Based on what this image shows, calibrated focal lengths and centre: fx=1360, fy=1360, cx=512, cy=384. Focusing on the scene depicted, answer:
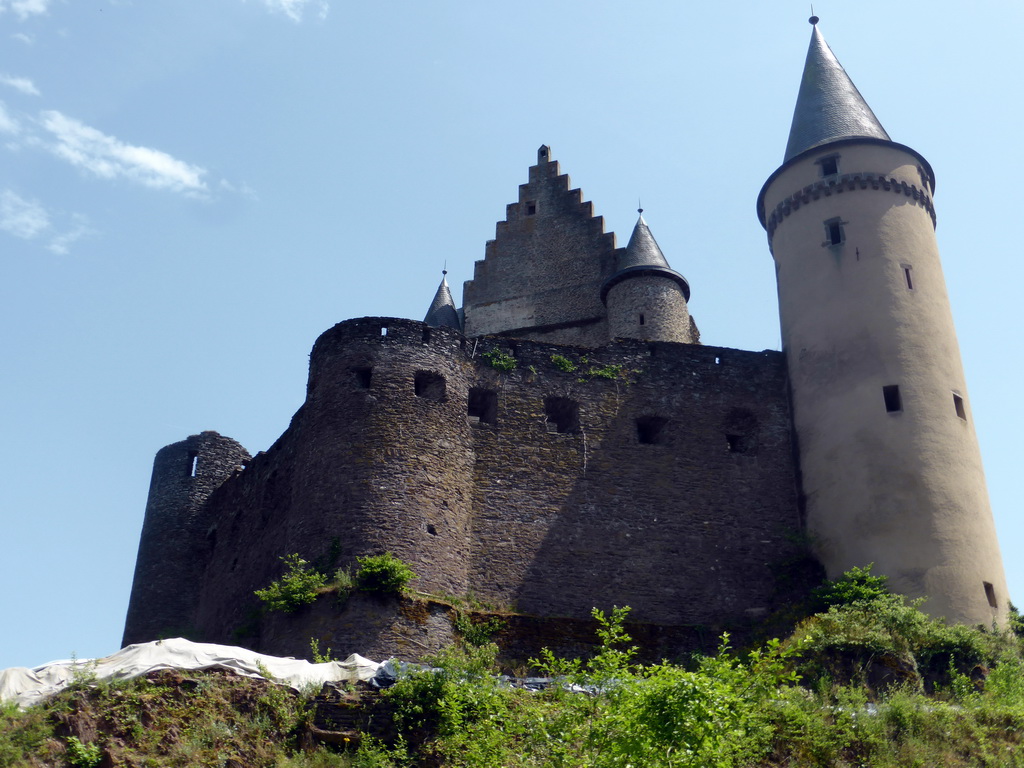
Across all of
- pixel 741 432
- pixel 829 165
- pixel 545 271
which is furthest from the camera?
pixel 545 271

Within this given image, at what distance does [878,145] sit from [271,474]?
15.2 metres

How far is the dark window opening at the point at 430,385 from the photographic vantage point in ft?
87.4

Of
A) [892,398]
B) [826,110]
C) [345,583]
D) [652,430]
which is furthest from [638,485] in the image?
[826,110]

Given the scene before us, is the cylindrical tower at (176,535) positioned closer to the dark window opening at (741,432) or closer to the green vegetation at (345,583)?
the green vegetation at (345,583)

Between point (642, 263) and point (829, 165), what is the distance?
557 cm

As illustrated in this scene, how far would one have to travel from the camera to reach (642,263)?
1342 inches

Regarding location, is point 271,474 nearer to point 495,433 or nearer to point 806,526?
point 495,433

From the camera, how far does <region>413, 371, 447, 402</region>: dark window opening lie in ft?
87.4

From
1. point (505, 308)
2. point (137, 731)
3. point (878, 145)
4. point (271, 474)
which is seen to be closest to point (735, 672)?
point (137, 731)

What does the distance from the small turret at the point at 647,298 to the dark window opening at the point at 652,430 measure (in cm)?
464

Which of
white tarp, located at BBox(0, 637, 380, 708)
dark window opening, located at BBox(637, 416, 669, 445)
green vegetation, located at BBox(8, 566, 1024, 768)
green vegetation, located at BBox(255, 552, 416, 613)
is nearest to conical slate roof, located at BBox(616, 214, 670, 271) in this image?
dark window opening, located at BBox(637, 416, 669, 445)

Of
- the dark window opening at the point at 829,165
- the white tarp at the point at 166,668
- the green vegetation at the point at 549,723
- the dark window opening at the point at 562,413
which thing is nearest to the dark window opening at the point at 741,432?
the dark window opening at the point at 562,413

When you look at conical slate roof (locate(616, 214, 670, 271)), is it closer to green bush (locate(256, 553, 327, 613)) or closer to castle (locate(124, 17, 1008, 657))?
castle (locate(124, 17, 1008, 657))

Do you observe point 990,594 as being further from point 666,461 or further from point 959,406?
point 666,461
